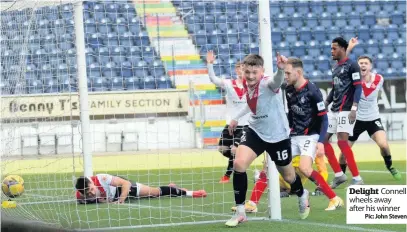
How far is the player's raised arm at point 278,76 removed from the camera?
27.0 ft

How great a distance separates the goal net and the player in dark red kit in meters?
1.14

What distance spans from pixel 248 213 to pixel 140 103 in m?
12.1

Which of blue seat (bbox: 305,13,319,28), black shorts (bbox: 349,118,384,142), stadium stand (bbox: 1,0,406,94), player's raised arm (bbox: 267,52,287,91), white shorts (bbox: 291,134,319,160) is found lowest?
white shorts (bbox: 291,134,319,160)

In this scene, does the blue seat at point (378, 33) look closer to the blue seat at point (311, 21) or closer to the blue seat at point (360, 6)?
the blue seat at point (360, 6)

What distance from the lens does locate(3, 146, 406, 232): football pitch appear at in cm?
889

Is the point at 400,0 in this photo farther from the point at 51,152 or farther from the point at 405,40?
the point at 51,152

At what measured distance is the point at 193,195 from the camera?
470 inches

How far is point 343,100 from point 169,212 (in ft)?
10.8

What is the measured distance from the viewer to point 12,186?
11.9m

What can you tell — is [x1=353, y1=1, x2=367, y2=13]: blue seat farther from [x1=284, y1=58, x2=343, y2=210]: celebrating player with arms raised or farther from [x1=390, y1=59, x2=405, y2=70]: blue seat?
[x1=284, y1=58, x2=343, y2=210]: celebrating player with arms raised

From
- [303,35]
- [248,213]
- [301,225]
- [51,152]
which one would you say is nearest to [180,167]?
[51,152]

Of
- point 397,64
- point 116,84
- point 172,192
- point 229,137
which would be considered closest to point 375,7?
point 397,64

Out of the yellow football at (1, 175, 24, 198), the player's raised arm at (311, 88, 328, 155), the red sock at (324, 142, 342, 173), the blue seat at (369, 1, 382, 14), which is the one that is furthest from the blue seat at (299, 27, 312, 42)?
the player's raised arm at (311, 88, 328, 155)

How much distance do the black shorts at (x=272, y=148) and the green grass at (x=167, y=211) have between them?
647mm
